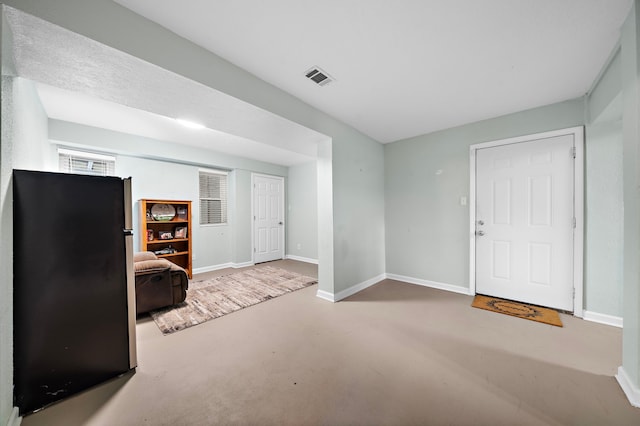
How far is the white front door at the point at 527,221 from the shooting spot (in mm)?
2605

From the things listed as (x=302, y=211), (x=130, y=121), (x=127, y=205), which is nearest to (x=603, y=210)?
(x=127, y=205)

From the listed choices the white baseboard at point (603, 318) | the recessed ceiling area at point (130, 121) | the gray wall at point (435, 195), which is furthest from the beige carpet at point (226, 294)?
the white baseboard at point (603, 318)

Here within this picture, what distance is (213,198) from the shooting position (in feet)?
16.7

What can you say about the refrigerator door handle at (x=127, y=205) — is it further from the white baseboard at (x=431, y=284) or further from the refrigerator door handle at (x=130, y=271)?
the white baseboard at (x=431, y=284)

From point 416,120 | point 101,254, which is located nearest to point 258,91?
point 101,254

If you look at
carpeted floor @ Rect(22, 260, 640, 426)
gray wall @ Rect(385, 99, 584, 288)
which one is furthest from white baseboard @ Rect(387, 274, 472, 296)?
carpeted floor @ Rect(22, 260, 640, 426)

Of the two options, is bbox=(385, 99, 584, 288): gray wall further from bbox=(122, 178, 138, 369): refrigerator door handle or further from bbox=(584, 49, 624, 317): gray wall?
bbox=(122, 178, 138, 369): refrigerator door handle

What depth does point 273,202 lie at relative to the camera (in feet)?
19.5

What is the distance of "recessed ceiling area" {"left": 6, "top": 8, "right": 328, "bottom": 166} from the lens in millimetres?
1342

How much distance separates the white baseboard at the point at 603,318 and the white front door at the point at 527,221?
144 mm

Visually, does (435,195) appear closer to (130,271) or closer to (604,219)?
(604,219)

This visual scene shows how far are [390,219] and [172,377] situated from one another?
355 cm

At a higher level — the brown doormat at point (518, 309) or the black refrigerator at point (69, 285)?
the black refrigerator at point (69, 285)

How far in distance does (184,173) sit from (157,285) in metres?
2.58
